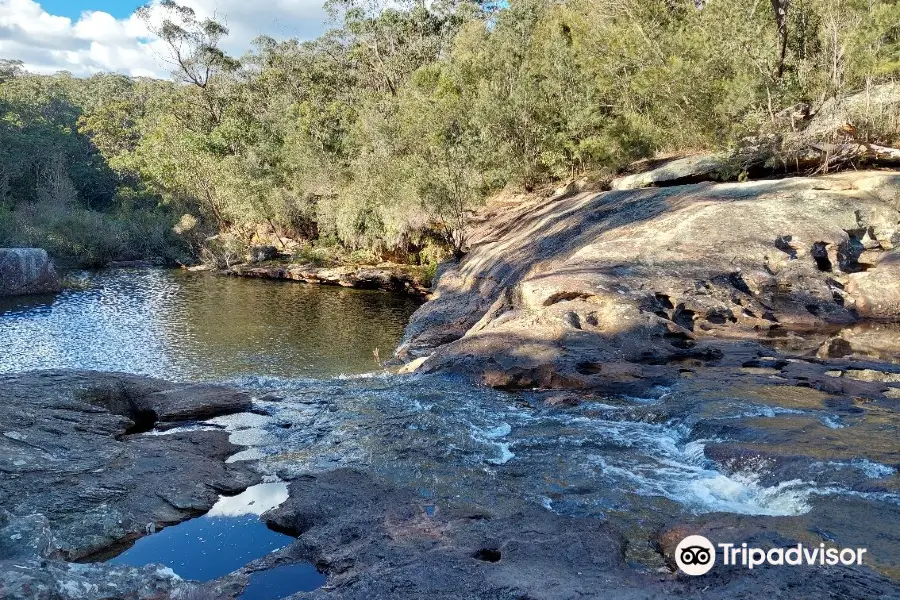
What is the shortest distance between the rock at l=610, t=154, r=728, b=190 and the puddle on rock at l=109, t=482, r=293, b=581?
69.2 feet

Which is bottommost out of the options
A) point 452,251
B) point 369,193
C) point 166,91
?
point 452,251

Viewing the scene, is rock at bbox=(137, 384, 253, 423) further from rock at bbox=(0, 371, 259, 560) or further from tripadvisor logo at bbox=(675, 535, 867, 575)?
tripadvisor logo at bbox=(675, 535, 867, 575)

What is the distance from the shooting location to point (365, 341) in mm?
24891

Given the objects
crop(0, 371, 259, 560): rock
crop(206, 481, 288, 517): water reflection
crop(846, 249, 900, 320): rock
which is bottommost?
crop(206, 481, 288, 517): water reflection

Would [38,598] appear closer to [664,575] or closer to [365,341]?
[664,575]

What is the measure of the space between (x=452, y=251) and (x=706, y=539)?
3045 centimetres

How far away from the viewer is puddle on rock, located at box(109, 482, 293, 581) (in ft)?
24.9

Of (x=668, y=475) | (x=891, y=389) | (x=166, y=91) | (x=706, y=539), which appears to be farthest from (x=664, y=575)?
(x=166, y=91)

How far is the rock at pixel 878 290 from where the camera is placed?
16.1m

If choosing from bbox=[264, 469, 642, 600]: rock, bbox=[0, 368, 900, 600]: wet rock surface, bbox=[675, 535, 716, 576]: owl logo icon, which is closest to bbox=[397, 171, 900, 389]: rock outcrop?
bbox=[0, 368, 900, 600]: wet rock surface

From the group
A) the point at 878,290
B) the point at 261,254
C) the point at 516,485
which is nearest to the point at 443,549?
the point at 516,485

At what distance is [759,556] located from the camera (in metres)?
6.00

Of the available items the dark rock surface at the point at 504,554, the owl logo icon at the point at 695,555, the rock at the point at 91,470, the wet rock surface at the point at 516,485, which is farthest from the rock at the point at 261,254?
the owl logo icon at the point at 695,555

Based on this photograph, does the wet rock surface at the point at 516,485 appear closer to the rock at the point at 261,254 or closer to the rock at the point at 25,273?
the rock at the point at 25,273
